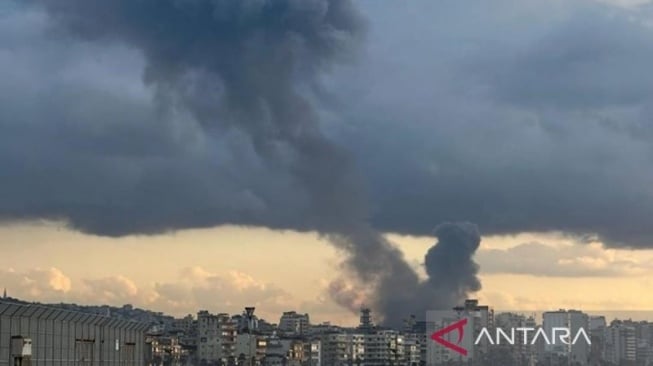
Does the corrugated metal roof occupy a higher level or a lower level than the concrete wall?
higher

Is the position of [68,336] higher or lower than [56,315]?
lower

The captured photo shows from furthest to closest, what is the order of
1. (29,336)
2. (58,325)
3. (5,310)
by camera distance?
(58,325) < (29,336) < (5,310)

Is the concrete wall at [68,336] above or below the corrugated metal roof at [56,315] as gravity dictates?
below

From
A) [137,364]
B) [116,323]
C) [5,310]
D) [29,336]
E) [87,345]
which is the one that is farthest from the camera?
[137,364]

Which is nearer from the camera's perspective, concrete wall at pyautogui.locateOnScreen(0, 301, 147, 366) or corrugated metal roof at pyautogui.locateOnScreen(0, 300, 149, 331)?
corrugated metal roof at pyautogui.locateOnScreen(0, 300, 149, 331)

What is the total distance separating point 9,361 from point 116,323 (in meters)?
29.4

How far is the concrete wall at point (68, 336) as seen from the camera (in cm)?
8731

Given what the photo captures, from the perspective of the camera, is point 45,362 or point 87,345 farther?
point 87,345

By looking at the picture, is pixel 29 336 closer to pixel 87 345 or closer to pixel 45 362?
pixel 45 362

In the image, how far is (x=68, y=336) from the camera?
100812 mm

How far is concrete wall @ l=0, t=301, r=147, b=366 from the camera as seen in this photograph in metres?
87.3

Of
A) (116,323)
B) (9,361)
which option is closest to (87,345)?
(116,323)

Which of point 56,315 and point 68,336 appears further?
point 68,336

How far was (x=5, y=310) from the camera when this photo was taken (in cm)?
8544
